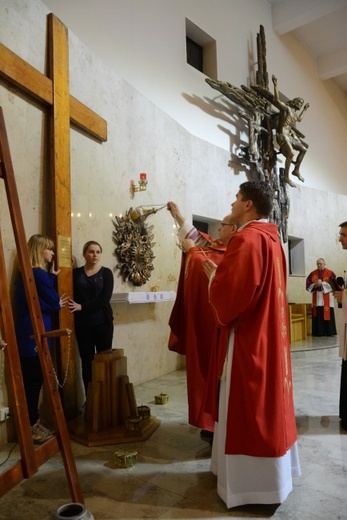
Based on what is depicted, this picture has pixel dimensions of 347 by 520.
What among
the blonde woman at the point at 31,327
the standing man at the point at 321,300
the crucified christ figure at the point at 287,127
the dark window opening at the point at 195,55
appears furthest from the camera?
the standing man at the point at 321,300

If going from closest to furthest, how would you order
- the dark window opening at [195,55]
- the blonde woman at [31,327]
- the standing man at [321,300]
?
the blonde woman at [31,327]
the dark window opening at [195,55]
the standing man at [321,300]

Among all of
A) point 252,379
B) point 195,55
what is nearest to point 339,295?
point 252,379

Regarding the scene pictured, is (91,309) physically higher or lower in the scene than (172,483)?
higher

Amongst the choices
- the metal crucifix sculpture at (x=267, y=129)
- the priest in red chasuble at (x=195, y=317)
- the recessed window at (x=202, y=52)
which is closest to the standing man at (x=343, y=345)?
the priest in red chasuble at (x=195, y=317)

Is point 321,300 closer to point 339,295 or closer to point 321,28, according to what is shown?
point 339,295

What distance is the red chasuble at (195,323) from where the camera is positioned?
3.13 metres

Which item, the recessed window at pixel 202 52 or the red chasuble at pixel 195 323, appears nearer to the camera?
the red chasuble at pixel 195 323

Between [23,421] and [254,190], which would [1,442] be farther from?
[254,190]

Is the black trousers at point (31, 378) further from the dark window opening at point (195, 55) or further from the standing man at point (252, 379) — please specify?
the dark window opening at point (195, 55)

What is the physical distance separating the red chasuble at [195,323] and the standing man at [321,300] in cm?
605

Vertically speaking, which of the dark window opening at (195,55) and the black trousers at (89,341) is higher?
the dark window opening at (195,55)

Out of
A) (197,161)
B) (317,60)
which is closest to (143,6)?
(197,161)

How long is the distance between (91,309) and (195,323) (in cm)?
108

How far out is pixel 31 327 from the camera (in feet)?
10.3
